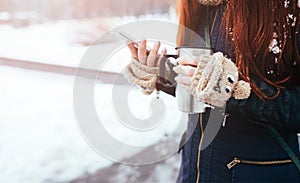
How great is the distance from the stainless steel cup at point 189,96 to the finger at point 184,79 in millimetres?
28

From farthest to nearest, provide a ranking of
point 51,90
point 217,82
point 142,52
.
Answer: point 51,90
point 142,52
point 217,82

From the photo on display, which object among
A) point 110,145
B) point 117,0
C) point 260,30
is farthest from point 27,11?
point 260,30

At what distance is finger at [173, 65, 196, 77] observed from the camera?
481 millimetres

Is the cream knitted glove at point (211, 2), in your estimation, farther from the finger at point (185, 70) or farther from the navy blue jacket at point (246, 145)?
the finger at point (185, 70)

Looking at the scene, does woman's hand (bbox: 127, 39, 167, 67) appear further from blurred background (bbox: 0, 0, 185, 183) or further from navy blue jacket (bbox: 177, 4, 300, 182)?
blurred background (bbox: 0, 0, 185, 183)

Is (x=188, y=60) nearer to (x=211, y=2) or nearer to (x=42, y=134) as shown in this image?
(x=211, y=2)

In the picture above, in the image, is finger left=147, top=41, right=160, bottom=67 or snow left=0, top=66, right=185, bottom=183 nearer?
finger left=147, top=41, right=160, bottom=67

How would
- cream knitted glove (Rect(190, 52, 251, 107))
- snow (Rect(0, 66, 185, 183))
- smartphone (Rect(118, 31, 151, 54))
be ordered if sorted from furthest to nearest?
snow (Rect(0, 66, 185, 183)) < smartphone (Rect(118, 31, 151, 54)) < cream knitted glove (Rect(190, 52, 251, 107))

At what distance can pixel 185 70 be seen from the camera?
486 mm

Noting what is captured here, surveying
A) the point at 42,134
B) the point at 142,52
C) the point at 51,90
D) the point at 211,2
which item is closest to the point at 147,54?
the point at 142,52

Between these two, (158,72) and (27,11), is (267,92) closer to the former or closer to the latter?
(158,72)

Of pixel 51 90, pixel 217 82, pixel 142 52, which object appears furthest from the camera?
pixel 51 90

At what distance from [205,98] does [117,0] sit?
206 cm

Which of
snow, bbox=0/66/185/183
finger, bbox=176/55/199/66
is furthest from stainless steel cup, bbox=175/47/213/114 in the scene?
snow, bbox=0/66/185/183
